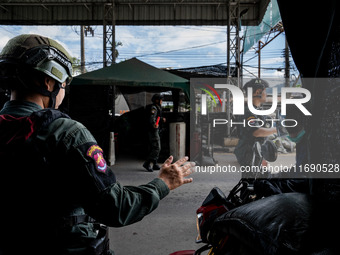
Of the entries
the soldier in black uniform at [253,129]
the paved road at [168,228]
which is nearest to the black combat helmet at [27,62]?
the paved road at [168,228]

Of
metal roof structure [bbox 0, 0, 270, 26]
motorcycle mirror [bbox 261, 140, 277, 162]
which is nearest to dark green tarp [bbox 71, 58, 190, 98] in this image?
motorcycle mirror [bbox 261, 140, 277, 162]

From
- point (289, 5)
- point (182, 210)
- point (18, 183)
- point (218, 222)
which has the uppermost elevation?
point (289, 5)

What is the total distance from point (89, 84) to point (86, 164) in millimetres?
8263

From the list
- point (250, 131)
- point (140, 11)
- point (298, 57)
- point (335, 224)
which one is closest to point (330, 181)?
point (335, 224)

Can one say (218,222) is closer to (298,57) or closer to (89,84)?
(298,57)

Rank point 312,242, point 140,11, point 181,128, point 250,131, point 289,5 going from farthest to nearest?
point 140,11
point 181,128
point 250,131
point 289,5
point 312,242

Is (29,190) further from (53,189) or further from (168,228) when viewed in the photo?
(168,228)

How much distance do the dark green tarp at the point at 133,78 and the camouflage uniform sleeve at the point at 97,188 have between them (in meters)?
7.60

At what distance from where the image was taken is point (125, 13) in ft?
45.6

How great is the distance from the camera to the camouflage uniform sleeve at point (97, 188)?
117 cm

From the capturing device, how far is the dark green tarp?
28.9 ft

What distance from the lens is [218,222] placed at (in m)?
1.49

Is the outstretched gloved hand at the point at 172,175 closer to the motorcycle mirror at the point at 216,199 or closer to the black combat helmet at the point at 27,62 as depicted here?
the motorcycle mirror at the point at 216,199

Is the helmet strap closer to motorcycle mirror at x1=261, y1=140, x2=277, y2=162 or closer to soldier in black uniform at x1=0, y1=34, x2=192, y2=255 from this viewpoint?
soldier in black uniform at x1=0, y1=34, x2=192, y2=255
